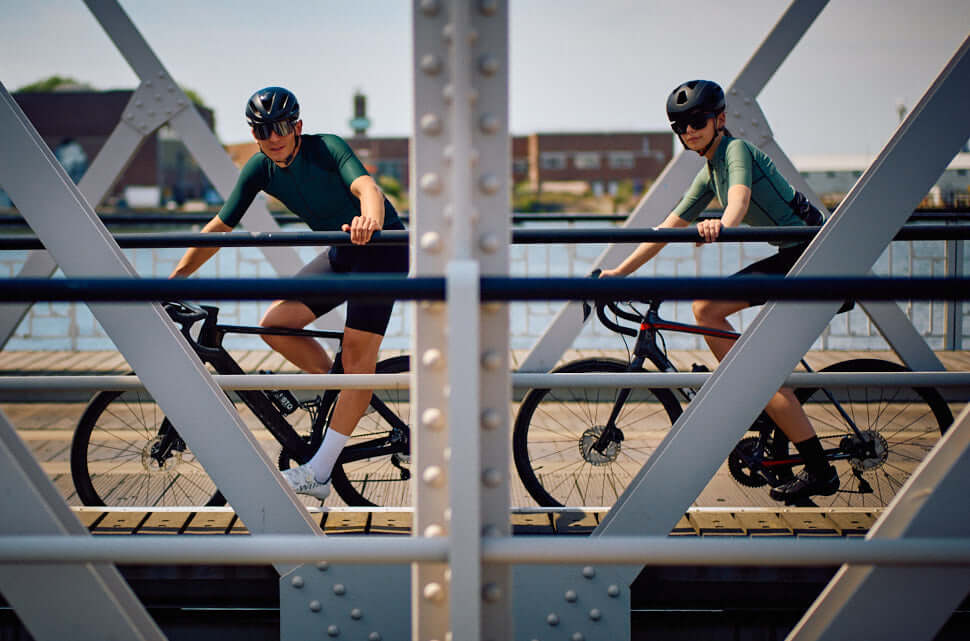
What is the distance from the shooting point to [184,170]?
89750mm

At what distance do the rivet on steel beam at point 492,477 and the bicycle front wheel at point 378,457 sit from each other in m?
2.28

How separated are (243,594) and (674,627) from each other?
65.9 inches

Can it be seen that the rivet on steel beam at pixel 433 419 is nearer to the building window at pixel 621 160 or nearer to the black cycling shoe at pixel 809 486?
the black cycling shoe at pixel 809 486

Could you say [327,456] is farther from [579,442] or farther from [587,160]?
[587,160]

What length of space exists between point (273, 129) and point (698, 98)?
1.86 metres

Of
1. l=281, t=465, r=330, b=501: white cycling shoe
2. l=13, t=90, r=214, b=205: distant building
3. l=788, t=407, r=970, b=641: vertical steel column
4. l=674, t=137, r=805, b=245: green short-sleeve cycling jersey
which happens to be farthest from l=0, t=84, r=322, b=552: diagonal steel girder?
l=13, t=90, r=214, b=205: distant building

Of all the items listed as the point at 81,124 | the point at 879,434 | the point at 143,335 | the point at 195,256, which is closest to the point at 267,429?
the point at 195,256

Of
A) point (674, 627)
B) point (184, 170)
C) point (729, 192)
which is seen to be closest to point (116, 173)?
point (729, 192)

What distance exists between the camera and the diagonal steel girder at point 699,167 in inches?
190

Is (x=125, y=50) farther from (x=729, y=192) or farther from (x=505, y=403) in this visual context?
(x=505, y=403)

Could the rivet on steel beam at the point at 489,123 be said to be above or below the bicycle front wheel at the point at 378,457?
below

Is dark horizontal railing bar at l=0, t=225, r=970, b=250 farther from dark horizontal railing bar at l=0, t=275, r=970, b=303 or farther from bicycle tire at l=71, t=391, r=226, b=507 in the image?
dark horizontal railing bar at l=0, t=275, r=970, b=303

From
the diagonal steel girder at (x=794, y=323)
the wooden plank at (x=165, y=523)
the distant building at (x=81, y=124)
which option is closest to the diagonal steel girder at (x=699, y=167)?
the wooden plank at (x=165, y=523)

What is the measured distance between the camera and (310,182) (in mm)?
3738
